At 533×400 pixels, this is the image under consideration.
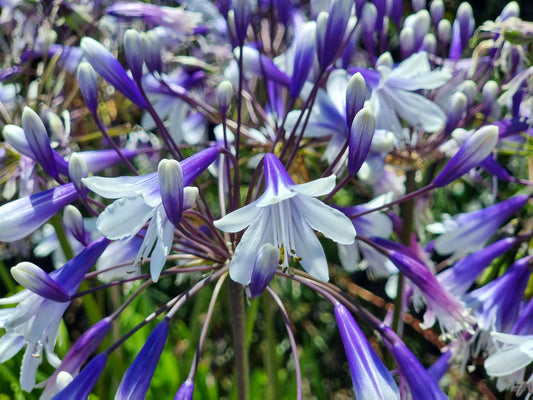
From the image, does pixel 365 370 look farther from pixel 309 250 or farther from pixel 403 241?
pixel 403 241

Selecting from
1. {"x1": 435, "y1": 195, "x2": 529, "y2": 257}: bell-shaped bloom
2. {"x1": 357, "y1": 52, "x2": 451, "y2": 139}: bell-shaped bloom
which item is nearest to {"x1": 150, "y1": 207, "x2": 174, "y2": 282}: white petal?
{"x1": 357, "y1": 52, "x2": 451, "y2": 139}: bell-shaped bloom

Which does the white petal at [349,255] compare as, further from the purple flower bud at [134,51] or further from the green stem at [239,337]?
the purple flower bud at [134,51]

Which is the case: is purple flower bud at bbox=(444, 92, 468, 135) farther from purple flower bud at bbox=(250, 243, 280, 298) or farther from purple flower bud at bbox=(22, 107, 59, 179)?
purple flower bud at bbox=(22, 107, 59, 179)

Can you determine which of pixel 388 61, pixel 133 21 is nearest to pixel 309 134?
pixel 388 61

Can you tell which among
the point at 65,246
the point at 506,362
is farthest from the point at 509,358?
the point at 65,246

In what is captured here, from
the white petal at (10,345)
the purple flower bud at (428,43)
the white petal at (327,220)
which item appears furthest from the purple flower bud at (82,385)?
the purple flower bud at (428,43)
